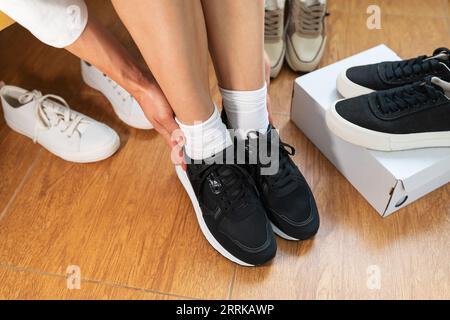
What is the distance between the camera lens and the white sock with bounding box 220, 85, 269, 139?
0.65 m

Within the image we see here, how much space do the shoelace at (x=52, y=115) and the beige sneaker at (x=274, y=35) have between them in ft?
1.30

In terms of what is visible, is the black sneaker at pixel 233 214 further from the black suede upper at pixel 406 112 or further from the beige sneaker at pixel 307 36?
the beige sneaker at pixel 307 36

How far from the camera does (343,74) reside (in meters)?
0.77

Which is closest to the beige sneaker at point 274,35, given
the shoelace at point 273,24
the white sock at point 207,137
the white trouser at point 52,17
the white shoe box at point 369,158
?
the shoelace at point 273,24

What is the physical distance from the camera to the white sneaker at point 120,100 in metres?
0.86

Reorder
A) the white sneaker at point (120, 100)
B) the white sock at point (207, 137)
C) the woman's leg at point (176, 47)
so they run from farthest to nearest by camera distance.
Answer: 1. the white sneaker at point (120, 100)
2. the white sock at point (207, 137)
3. the woman's leg at point (176, 47)

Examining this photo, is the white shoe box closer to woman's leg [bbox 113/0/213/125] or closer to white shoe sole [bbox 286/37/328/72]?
white shoe sole [bbox 286/37/328/72]

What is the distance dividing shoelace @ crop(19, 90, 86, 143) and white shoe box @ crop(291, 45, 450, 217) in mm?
408

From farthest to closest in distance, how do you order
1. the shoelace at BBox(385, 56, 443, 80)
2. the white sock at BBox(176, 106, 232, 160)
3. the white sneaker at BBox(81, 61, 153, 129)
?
1. the white sneaker at BBox(81, 61, 153, 129)
2. the shoelace at BBox(385, 56, 443, 80)
3. the white sock at BBox(176, 106, 232, 160)

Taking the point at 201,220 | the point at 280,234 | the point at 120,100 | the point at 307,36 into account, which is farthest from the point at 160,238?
the point at 307,36

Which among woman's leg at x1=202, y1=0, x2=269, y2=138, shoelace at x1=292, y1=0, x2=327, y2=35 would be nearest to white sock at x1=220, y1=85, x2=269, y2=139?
woman's leg at x1=202, y1=0, x2=269, y2=138

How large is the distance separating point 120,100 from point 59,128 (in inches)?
5.0
